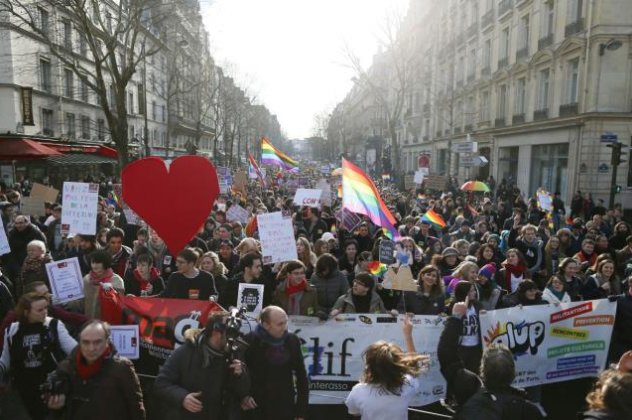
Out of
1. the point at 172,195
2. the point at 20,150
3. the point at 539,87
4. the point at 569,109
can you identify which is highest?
the point at 539,87

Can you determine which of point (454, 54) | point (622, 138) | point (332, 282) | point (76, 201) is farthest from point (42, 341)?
point (454, 54)

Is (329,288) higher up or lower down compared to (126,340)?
higher up

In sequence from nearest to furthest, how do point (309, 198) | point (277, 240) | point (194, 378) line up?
point (194, 378) → point (277, 240) → point (309, 198)

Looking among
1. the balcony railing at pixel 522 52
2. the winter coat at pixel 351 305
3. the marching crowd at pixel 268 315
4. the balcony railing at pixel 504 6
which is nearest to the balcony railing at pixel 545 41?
the balcony railing at pixel 522 52

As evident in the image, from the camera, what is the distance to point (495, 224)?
12.8 m

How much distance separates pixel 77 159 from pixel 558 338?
2537 centimetres

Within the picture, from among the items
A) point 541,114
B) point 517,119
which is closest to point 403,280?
point 541,114

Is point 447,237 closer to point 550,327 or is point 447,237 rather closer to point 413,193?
point 550,327

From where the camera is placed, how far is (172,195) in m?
5.28

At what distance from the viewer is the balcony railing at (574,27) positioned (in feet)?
67.4

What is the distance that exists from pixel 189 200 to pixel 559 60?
22.9 meters

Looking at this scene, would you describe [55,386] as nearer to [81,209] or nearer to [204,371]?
[204,371]

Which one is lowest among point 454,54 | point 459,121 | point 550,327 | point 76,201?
point 550,327

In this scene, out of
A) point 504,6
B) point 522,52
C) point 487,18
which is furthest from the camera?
point 487,18
